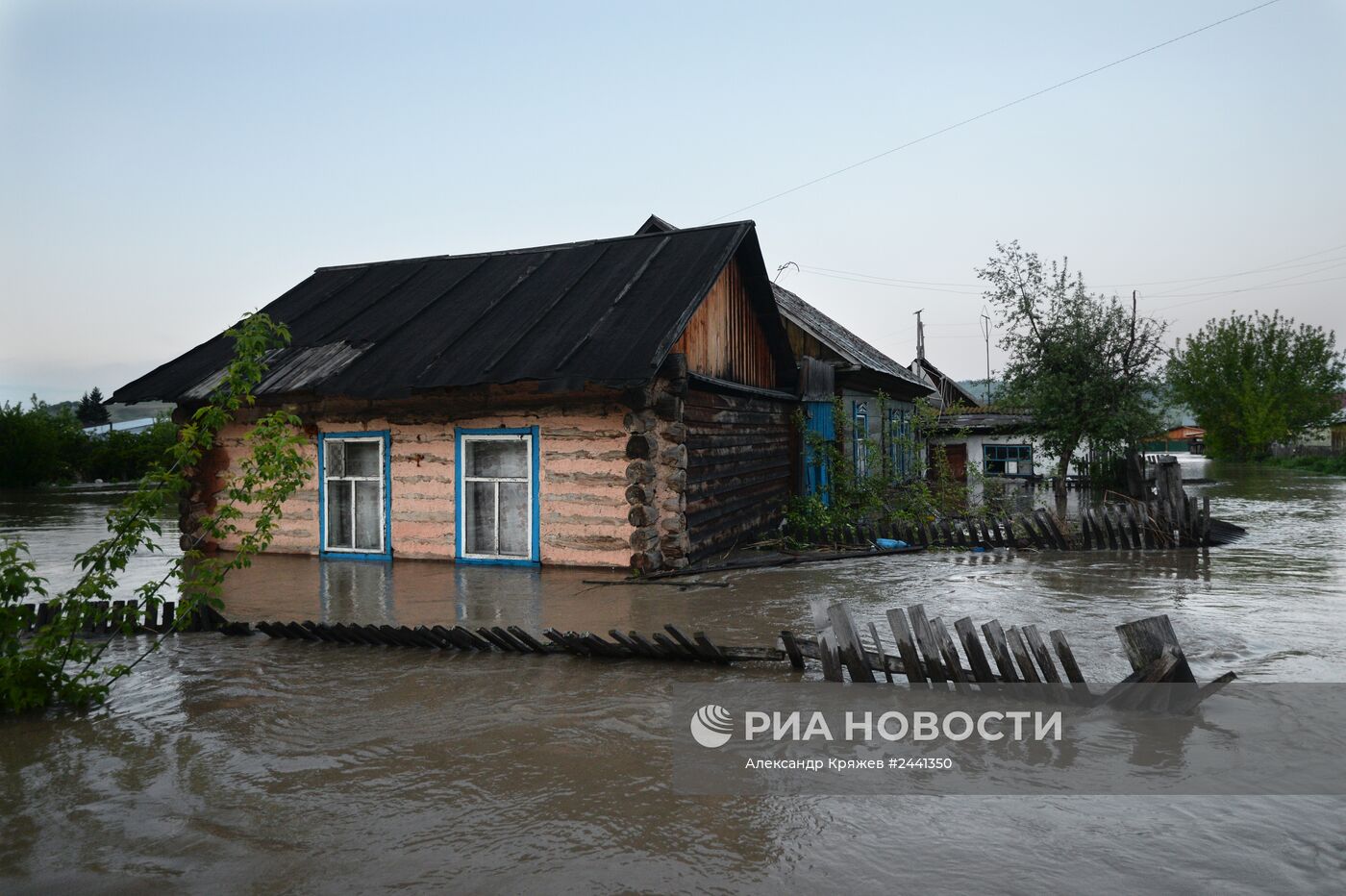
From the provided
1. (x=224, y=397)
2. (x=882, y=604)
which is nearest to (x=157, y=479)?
(x=224, y=397)

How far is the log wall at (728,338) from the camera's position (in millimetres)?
13422

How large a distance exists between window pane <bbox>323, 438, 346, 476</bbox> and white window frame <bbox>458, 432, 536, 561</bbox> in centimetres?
238

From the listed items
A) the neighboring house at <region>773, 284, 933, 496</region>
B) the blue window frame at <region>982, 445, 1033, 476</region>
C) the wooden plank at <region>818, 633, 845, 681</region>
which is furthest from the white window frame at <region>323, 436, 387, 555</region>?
the blue window frame at <region>982, 445, 1033, 476</region>

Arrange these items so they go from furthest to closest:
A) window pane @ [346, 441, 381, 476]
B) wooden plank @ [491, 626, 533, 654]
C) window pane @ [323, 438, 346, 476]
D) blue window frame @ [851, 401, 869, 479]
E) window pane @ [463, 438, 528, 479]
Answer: blue window frame @ [851, 401, 869, 479] → window pane @ [323, 438, 346, 476] → window pane @ [346, 441, 381, 476] → window pane @ [463, 438, 528, 479] → wooden plank @ [491, 626, 533, 654]

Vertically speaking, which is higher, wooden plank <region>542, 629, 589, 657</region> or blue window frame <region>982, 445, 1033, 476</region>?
blue window frame <region>982, 445, 1033, 476</region>

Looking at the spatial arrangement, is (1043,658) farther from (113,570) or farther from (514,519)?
(514,519)

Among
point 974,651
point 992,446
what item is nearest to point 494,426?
point 974,651

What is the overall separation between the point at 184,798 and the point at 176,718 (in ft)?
5.47

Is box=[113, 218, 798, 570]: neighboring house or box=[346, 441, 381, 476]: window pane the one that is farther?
box=[346, 441, 381, 476]: window pane

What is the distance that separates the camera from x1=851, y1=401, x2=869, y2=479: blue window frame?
772 inches

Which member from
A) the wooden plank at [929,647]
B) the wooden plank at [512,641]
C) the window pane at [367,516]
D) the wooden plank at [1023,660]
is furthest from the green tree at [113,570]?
the window pane at [367,516]

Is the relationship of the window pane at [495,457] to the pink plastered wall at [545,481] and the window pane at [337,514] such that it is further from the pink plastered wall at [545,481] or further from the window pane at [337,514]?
the window pane at [337,514]

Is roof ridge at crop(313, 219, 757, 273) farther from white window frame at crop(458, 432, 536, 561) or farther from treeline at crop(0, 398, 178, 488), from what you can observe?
treeline at crop(0, 398, 178, 488)

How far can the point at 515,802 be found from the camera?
14.8 ft
